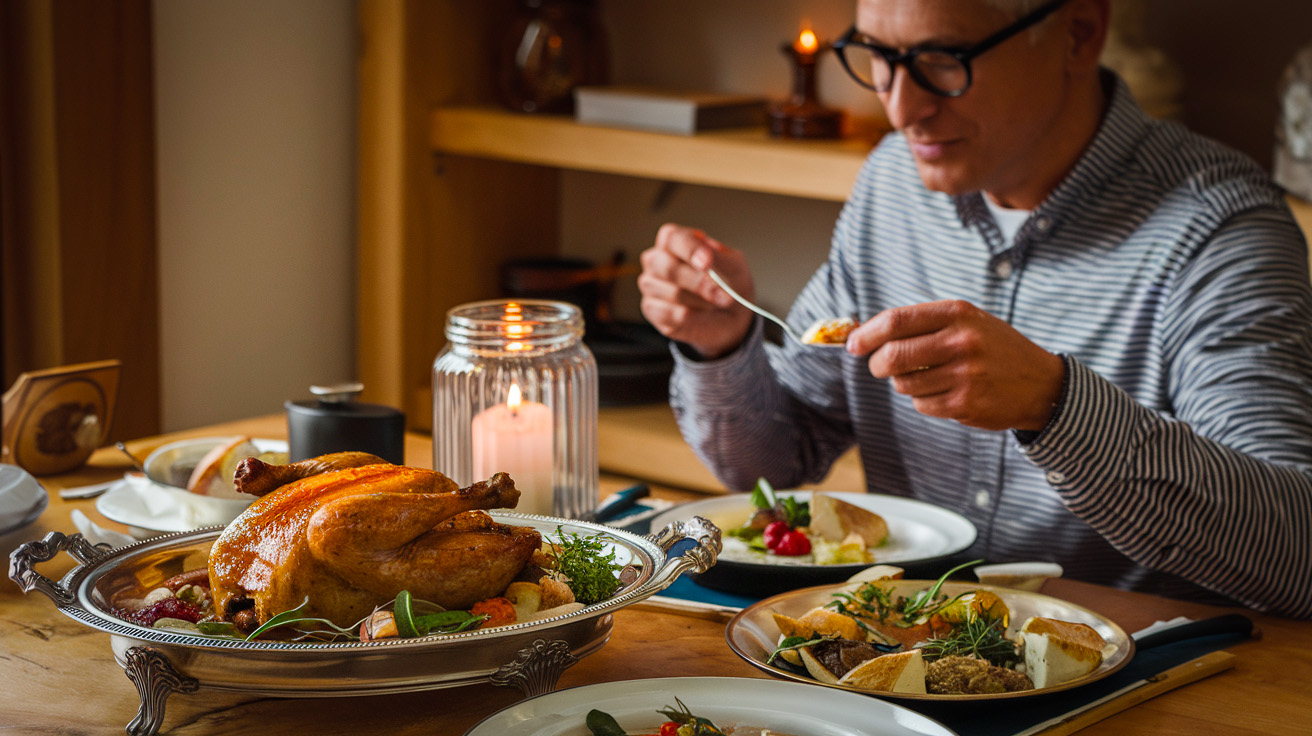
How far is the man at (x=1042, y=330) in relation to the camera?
3.80 feet

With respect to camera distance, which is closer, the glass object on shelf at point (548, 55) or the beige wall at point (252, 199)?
the beige wall at point (252, 199)

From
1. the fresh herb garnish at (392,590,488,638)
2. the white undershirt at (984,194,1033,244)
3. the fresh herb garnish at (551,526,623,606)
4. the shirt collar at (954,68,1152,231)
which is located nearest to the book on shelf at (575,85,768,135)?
the white undershirt at (984,194,1033,244)

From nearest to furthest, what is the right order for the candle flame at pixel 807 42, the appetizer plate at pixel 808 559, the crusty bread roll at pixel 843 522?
the appetizer plate at pixel 808 559 → the crusty bread roll at pixel 843 522 → the candle flame at pixel 807 42

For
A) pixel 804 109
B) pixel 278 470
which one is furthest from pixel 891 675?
pixel 804 109

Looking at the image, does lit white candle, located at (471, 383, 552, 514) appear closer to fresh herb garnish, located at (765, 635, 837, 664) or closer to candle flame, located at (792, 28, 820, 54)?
fresh herb garnish, located at (765, 635, 837, 664)

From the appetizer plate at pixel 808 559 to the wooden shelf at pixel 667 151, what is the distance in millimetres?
976

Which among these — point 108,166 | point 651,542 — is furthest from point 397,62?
point 651,542

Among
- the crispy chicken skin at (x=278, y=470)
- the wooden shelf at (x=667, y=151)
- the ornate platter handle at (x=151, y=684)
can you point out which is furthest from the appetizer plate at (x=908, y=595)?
the wooden shelf at (x=667, y=151)

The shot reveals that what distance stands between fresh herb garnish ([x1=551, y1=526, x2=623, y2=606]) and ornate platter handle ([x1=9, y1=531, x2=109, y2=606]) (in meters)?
0.32

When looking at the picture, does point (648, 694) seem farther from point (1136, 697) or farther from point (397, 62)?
point (397, 62)

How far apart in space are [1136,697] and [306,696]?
545 millimetres

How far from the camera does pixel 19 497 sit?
114 cm

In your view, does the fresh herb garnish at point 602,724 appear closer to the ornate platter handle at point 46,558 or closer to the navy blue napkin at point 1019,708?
the navy blue napkin at point 1019,708

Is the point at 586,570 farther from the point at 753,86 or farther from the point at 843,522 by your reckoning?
the point at 753,86
